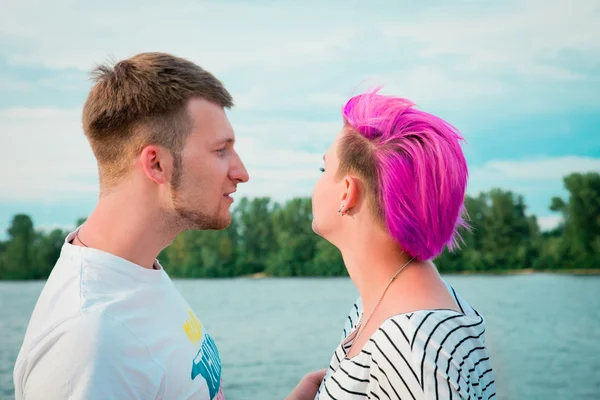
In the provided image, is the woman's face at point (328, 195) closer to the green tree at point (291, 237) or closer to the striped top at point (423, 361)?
the striped top at point (423, 361)

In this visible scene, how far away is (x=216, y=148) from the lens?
120 inches

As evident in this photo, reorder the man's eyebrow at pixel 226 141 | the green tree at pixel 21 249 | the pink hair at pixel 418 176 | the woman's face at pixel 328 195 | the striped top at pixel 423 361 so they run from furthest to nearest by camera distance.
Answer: the green tree at pixel 21 249 < the man's eyebrow at pixel 226 141 < the woman's face at pixel 328 195 < the pink hair at pixel 418 176 < the striped top at pixel 423 361

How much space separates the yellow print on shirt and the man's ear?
0.68 m

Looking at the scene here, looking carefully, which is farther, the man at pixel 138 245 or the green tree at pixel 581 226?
the green tree at pixel 581 226

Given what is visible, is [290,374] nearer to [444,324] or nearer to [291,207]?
[444,324]

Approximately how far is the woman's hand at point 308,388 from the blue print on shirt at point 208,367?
35 centimetres

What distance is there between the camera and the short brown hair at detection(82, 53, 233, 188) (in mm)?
2918

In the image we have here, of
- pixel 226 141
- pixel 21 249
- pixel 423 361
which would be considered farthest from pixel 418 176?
pixel 21 249

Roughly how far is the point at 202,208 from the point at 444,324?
128cm

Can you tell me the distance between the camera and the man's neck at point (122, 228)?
281cm

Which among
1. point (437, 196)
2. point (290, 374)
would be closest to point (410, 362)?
point (437, 196)

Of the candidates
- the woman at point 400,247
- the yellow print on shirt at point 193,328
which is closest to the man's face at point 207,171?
the yellow print on shirt at point 193,328

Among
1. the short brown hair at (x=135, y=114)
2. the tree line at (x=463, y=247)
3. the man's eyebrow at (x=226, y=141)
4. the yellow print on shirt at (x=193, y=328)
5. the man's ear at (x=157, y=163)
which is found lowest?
the tree line at (x=463, y=247)

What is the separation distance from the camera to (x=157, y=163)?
292cm
